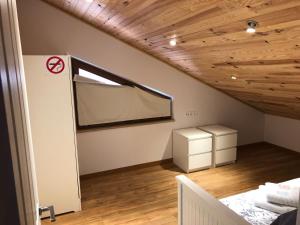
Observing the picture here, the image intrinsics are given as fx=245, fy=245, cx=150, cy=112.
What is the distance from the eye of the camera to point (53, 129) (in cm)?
247

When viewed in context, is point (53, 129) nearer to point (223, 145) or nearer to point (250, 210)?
point (250, 210)

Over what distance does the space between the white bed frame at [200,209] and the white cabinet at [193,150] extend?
5.19ft

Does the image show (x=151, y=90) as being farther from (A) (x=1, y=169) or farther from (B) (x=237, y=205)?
(A) (x=1, y=169)

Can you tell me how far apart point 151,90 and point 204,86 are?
919 mm

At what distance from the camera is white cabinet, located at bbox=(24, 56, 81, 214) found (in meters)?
2.34

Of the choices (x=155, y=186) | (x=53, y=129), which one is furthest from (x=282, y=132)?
(x=53, y=129)

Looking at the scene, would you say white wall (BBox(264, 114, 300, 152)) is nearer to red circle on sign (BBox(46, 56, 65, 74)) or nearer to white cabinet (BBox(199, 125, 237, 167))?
white cabinet (BBox(199, 125, 237, 167))

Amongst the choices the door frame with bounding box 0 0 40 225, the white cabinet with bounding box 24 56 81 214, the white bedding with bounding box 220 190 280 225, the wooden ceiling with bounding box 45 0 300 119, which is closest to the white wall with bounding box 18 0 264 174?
the wooden ceiling with bounding box 45 0 300 119

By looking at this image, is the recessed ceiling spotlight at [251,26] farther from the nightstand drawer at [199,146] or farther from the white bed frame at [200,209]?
the nightstand drawer at [199,146]

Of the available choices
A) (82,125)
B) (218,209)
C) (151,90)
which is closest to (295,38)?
(218,209)

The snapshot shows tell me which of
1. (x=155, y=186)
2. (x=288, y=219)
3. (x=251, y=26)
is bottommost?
(x=155, y=186)

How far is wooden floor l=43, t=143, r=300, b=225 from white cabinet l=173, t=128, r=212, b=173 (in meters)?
0.12

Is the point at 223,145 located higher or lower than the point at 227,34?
lower

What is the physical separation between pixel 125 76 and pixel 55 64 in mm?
1304
